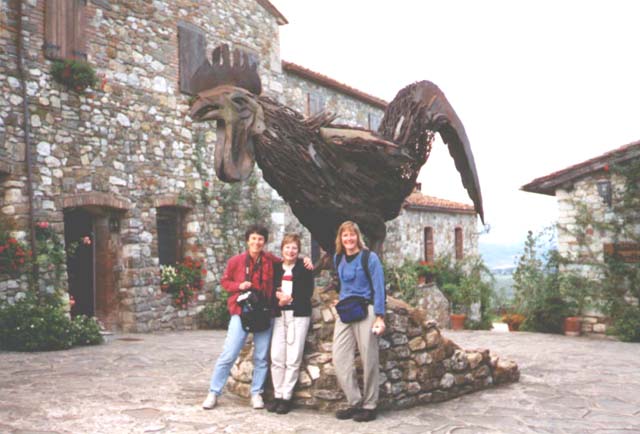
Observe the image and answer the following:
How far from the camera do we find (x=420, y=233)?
17.9 m

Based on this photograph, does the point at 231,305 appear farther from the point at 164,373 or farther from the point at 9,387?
the point at 9,387

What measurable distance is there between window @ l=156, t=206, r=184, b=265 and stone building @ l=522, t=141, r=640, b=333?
6.62 metres

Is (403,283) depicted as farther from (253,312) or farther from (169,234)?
(253,312)

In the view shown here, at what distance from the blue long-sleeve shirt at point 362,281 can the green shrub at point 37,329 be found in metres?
4.94

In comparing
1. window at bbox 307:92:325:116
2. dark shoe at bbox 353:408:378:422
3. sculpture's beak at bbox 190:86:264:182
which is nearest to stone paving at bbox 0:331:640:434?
dark shoe at bbox 353:408:378:422

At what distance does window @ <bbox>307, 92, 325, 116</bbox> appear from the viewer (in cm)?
1423

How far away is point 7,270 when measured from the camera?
25.4 ft

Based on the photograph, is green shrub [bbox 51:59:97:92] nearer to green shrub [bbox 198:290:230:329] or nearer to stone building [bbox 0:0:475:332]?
stone building [bbox 0:0:475:332]

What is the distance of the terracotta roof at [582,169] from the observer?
29.9ft

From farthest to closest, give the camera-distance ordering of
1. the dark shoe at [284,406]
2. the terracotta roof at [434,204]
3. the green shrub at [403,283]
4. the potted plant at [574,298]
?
the terracotta roof at [434,204], the green shrub at [403,283], the potted plant at [574,298], the dark shoe at [284,406]

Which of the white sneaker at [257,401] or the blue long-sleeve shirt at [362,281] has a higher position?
the blue long-sleeve shirt at [362,281]

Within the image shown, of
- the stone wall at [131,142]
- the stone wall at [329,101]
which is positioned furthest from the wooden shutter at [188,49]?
the stone wall at [329,101]

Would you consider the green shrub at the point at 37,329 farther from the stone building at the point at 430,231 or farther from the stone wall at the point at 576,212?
the stone building at the point at 430,231

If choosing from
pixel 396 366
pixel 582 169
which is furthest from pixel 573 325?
pixel 396 366
